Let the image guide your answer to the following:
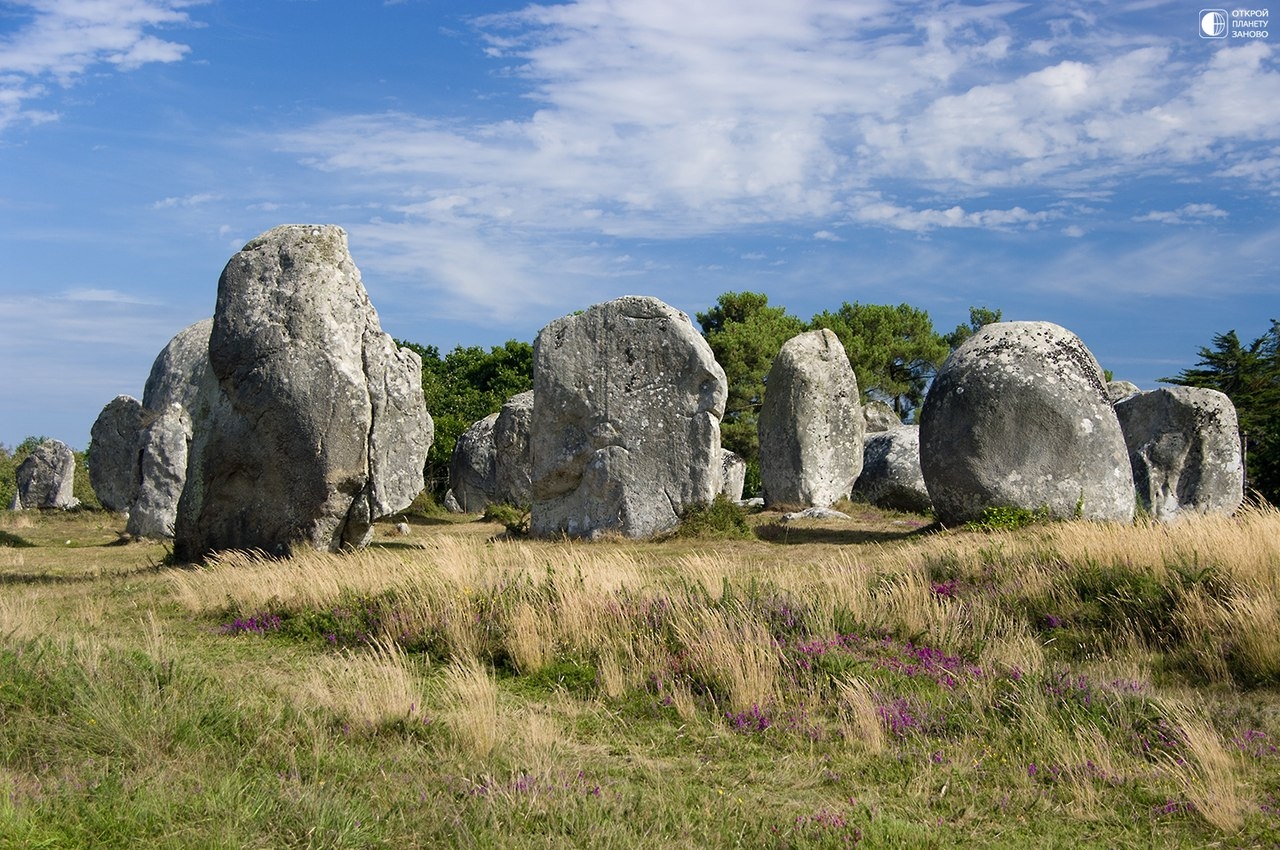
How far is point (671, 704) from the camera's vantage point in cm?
816

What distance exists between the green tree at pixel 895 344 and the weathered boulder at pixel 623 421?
33946 mm

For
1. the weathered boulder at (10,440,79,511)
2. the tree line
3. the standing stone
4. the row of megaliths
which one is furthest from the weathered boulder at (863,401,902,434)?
the weathered boulder at (10,440,79,511)

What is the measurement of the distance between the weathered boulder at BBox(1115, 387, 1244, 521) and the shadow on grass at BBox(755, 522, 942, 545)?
6010 millimetres

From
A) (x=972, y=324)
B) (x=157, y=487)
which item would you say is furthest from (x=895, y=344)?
(x=157, y=487)

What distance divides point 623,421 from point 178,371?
42.4 ft

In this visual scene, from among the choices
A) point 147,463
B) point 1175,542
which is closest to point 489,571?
point 1175,542

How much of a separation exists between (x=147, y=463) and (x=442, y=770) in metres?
17.8

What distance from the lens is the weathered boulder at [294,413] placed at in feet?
49.4

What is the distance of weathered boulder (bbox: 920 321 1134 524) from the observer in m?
17.5

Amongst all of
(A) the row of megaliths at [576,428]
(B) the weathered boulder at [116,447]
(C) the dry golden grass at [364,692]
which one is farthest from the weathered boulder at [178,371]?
(C) the dry golden grass at [364,692]

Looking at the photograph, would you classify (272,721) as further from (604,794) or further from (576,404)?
(576,404)

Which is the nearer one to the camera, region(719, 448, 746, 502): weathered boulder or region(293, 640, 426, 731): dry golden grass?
region(293, 640, 426, 731): dry golden grass

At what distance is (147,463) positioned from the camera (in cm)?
2238

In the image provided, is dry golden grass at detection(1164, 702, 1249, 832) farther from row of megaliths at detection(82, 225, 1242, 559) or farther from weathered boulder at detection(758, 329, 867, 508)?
weathered boulder at detection(758, 329, 867, 508)
